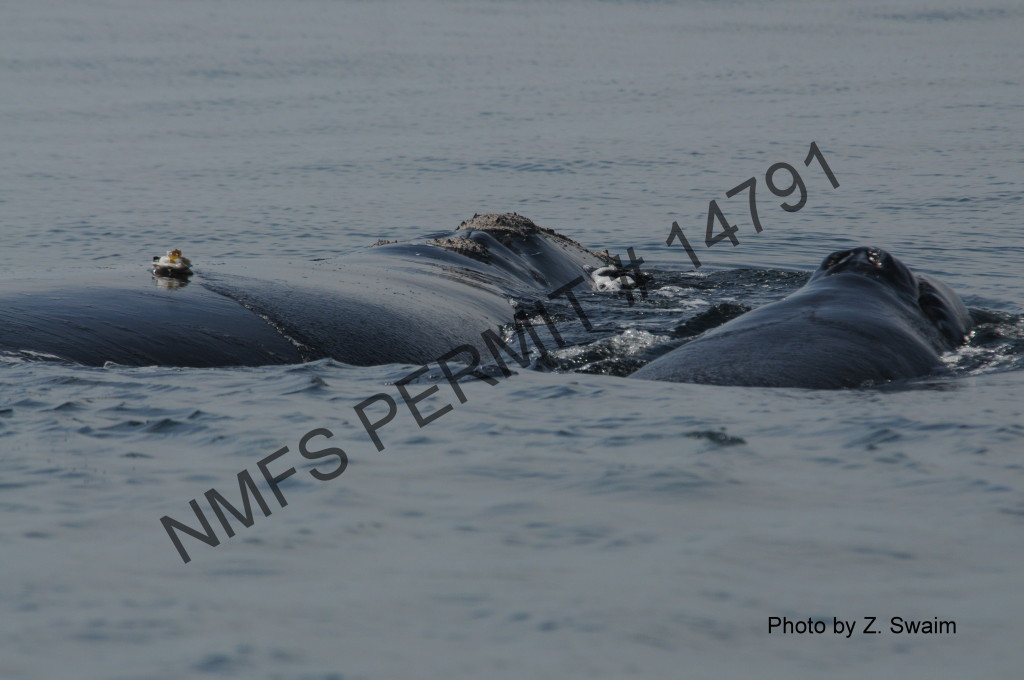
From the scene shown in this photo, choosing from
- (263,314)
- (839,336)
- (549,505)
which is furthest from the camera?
(263,314)

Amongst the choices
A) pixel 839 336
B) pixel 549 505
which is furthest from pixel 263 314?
pixel 839 336

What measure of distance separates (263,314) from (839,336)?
4.85 metres

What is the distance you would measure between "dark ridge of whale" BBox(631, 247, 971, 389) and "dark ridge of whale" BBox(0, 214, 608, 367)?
2366 mm

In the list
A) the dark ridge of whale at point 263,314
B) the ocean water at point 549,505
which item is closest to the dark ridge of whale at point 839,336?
the ocean water at point 549,505

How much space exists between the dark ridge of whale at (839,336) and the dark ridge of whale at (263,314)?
237 cm

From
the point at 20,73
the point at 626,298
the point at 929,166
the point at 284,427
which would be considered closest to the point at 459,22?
the point at 20,73

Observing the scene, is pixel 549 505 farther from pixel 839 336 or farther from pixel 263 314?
pixel 263 314

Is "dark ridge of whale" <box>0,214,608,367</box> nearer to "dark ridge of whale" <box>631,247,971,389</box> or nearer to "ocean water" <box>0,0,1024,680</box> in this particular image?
"ocean water" <box>0,0,1024,680</box>

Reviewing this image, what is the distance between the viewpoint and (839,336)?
31.8 feet

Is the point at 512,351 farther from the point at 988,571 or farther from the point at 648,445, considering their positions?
the point at 988,571

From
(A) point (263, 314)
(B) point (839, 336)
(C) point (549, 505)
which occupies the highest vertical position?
(A) point (263, 314)

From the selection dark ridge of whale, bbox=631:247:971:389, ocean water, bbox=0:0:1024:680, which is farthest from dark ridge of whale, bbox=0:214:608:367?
dark ridge of whale, bbox=631:247:971:389

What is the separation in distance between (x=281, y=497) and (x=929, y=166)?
22.1 metres

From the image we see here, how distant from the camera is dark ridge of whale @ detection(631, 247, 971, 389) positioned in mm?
9211
